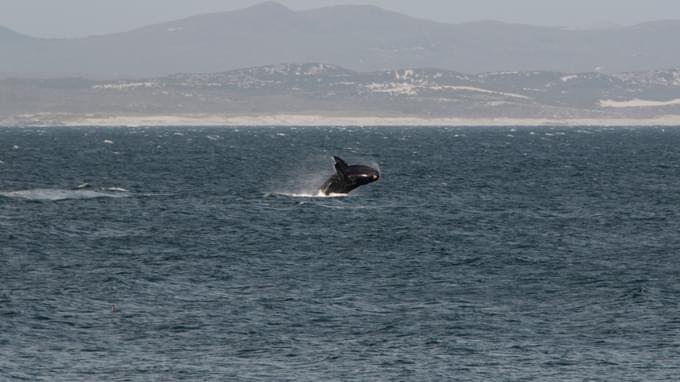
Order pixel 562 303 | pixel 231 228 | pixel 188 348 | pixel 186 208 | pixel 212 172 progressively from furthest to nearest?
pixel 212 172
pixel 186 208
pixel 231 228
pixel 562 303
pixel 188 348

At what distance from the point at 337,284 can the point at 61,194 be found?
49.3 m

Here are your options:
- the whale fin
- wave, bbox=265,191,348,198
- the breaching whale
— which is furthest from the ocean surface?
the whale fin

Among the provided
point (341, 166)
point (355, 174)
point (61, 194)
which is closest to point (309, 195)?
point (61, 194)

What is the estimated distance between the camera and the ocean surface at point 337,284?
42.0 metres

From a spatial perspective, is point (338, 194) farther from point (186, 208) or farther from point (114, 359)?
point (114, 359)

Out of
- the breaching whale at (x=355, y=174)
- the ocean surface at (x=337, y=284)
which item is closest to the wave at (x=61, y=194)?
the ocean surface at (x=337, y=284)

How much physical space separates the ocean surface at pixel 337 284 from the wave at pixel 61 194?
0.28 m

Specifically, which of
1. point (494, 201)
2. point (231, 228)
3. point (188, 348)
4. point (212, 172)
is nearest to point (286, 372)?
point (188, 348)

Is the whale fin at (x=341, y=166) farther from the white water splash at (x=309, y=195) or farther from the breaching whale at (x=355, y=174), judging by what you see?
the white water splash at (x=309, y=195)

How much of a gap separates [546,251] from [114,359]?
106 feet

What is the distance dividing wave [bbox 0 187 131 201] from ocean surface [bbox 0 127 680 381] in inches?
10.9

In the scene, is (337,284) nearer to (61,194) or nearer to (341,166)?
(341,166)

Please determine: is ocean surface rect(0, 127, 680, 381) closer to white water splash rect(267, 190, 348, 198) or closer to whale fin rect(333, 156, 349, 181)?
white water splash rect(267, 190, 348, 198)

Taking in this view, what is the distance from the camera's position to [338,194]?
4119 inches
